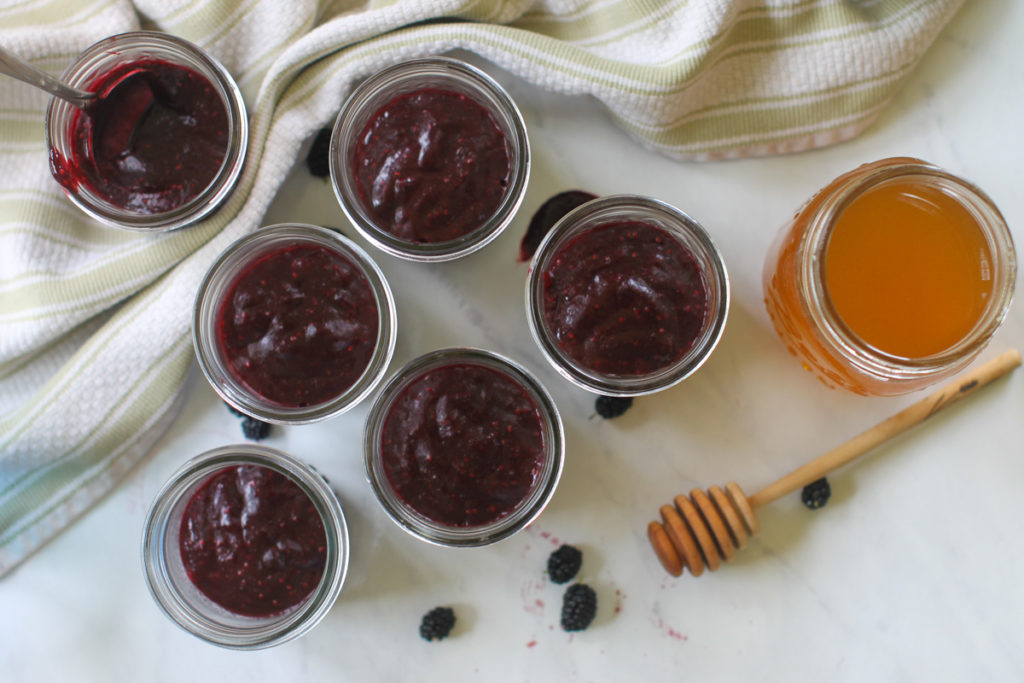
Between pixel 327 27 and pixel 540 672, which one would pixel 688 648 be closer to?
pixel 540 672

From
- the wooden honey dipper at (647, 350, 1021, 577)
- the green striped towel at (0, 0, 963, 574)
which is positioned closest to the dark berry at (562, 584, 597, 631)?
the wooden honey dipper at (647, 350, 1021, 577)

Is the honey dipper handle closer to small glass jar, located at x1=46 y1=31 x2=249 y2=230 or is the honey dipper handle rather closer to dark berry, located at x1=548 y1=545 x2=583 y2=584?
dark berry, located at x1=548 y1=545 x2=583 y2=584

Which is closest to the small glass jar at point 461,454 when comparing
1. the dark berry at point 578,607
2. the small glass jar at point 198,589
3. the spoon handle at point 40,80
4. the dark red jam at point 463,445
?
the dark red jam at point 463,445

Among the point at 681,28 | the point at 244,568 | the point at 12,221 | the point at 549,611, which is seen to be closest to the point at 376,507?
the point at 244,568

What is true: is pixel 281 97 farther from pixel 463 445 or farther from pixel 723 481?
pixel 723 481

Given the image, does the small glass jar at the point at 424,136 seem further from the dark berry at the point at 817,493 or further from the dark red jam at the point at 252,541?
the dark berry at the point at 817,493

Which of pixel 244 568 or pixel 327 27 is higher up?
pixel 327 27
